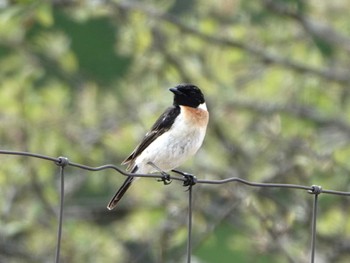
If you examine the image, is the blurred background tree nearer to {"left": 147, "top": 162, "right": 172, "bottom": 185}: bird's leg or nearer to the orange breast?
the orange breast

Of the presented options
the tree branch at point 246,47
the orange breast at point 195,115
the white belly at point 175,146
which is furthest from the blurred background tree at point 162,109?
the white belly at point 175,146

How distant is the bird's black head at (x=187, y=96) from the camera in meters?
6.95

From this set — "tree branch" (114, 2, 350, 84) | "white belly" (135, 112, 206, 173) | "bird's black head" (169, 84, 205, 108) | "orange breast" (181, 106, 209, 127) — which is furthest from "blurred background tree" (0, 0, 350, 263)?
"white belly" (135, 112, 206, 173)

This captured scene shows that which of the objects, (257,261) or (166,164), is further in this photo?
(257,261)

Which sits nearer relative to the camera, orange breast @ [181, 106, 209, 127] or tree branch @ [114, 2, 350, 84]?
orange breast @ [181, 106, 209, 127]

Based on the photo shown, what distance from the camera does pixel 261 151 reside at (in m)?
10.8

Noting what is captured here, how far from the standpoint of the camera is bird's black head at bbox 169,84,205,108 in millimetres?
6953

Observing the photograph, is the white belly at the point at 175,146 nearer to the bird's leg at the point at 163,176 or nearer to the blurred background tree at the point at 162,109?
the bird's leg at the point at 163,176

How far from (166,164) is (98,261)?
14.8 feet

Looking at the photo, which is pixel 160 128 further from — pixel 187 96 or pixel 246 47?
pixel 246 47

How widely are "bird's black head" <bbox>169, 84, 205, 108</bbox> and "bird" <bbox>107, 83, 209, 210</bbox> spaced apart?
0.06m

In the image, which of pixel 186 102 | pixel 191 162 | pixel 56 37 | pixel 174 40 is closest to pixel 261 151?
pixel 191 162

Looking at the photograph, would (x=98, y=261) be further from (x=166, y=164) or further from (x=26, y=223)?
(x=166, y=164)

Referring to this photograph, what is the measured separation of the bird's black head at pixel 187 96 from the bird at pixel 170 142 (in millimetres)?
60
